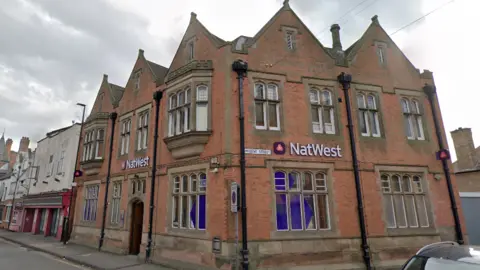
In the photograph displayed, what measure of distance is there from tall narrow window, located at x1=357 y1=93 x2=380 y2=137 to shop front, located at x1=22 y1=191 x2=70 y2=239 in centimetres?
2103

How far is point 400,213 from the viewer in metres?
12.5

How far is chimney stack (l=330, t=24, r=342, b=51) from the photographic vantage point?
52.3ft

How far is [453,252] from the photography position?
4.68 meters

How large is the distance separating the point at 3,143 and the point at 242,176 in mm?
81247

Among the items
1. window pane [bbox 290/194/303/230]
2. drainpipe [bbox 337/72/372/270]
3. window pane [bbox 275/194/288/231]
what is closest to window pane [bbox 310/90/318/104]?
drainpipe [bbox 337/72/372/270]

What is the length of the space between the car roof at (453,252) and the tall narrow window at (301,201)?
6094 mm

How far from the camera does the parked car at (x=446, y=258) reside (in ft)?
14.0

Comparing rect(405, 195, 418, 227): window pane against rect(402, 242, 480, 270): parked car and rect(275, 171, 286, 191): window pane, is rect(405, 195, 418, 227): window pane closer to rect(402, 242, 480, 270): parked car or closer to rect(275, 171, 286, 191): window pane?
rect(275, 171, 286, 191): window pane

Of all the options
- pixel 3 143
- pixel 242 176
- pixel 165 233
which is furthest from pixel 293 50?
pixel 3 143

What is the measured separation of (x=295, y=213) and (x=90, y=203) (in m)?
14.3

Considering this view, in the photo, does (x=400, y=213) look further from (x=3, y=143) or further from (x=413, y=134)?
(x=3, y=143)

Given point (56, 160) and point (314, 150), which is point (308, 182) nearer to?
point (314, 150)

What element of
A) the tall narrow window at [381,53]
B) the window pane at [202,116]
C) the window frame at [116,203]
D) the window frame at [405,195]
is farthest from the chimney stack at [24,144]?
the window frame at [405,195]

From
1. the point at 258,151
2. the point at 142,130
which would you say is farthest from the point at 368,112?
the point at 142,130
